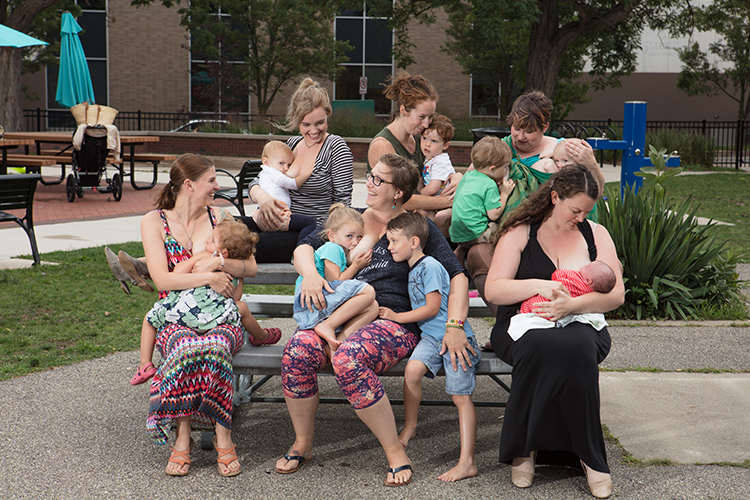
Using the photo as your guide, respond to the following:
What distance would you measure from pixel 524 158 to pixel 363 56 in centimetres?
2860

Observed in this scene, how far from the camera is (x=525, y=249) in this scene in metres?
3.51

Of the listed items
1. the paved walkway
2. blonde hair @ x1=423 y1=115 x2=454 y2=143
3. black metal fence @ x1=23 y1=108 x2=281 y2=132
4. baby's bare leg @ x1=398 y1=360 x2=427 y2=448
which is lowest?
the paved walkway

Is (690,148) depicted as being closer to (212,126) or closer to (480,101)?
(480,101)

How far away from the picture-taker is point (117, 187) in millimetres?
12805

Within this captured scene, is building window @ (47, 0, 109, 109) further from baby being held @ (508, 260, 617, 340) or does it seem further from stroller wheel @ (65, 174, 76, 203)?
baby being held @ (508, 260, 617, 340)

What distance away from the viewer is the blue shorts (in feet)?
11.1

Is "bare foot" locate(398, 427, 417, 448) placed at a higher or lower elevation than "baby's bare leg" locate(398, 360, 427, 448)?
lower

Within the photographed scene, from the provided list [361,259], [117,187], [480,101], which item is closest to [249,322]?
[361,259]

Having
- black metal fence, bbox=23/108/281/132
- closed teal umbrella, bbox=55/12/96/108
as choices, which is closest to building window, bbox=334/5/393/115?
black metal fence, bbox=23/108/281/132

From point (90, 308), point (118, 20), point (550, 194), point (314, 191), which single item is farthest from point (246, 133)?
point (550, 194)

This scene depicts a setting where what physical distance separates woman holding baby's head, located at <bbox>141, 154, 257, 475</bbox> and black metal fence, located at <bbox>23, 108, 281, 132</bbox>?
20.0 meters

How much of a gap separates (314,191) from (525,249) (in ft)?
5.13

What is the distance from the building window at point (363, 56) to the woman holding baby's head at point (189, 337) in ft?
91.8

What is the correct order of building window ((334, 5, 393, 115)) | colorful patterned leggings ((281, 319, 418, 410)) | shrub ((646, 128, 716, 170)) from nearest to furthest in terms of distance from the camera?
colorful patterned leggings ((281, 319, 418, 410))
shrub ((646, 128, 716, 170))
building window ((334, 5, 393, 115))
